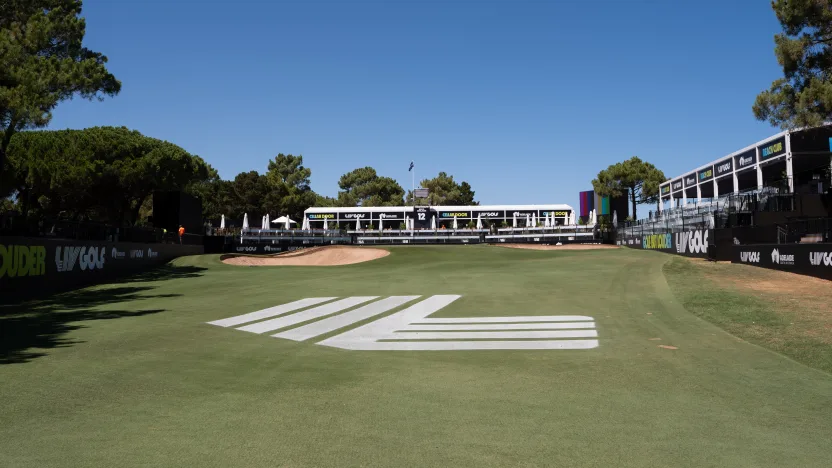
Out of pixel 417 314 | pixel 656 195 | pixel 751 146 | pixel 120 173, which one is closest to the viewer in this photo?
pixel 417 314

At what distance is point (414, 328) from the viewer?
11289 millimetres

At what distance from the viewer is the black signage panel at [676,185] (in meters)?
63.3

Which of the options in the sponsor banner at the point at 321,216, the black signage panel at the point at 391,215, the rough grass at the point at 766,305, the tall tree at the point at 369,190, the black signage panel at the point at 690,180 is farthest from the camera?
the tall tree at the point at 369,190

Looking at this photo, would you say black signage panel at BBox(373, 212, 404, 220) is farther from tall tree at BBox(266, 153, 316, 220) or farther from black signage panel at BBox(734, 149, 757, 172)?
black signage panel at BBox(734, 149, 757, 172)

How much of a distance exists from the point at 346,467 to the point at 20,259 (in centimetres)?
2003

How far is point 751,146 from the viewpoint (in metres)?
42.8

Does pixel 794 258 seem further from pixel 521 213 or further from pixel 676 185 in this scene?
pixel 521 213

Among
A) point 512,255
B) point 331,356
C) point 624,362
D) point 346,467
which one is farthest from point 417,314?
point 512,255

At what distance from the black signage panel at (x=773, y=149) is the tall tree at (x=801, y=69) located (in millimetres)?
18705

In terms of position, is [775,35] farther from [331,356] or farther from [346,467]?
[346,467]

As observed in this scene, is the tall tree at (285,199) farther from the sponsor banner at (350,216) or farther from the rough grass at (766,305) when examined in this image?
the rough grass at (766,305)

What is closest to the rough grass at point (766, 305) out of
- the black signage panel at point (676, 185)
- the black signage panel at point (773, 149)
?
the black signage panel at point (773, 149)

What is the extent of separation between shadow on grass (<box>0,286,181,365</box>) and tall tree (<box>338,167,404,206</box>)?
101961mm

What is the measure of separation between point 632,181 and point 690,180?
2376 centimetres
